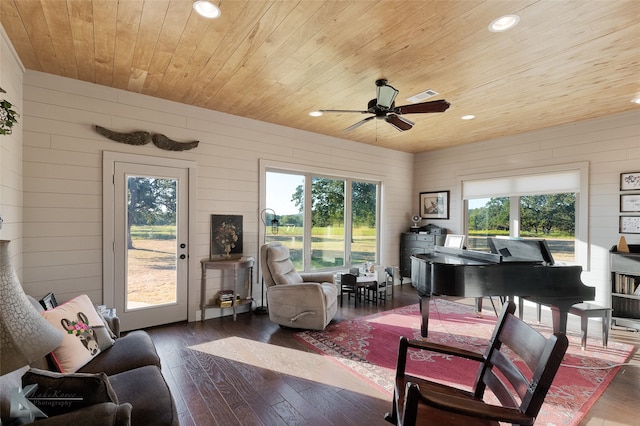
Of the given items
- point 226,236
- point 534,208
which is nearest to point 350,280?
point 226,236

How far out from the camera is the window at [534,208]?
185 inches

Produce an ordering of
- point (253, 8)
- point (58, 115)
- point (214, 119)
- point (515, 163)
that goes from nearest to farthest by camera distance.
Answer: point (253, 8) → point (58, 115) → point (214, 119) → point (515, 163)

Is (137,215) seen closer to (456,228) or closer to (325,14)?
(325,14)

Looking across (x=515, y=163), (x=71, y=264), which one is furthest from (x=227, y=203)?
(x=515, y=163)

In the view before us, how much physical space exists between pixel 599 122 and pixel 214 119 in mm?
5503

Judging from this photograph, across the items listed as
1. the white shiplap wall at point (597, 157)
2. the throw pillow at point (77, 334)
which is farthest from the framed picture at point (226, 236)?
the white shiplap wall at point (597, 157)

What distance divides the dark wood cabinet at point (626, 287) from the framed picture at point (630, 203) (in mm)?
514

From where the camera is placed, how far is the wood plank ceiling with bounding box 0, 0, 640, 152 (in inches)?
86.7

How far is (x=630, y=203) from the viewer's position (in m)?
4.20

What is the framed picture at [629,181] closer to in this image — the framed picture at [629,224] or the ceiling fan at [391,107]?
the framed picture at [629,224]

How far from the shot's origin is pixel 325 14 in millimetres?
2246

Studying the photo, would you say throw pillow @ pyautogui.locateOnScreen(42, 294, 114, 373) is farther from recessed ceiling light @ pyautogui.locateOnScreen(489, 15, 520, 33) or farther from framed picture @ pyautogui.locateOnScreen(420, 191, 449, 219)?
framed picture @ pyautogui.locateOnScreen(420, 191, 449, 219)

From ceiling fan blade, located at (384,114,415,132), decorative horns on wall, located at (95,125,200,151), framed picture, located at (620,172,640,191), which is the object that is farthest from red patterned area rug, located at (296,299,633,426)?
decorative horns on wall, located at (95,125,200,151)

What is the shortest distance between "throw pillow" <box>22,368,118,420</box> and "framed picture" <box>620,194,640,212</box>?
19.4 ft
